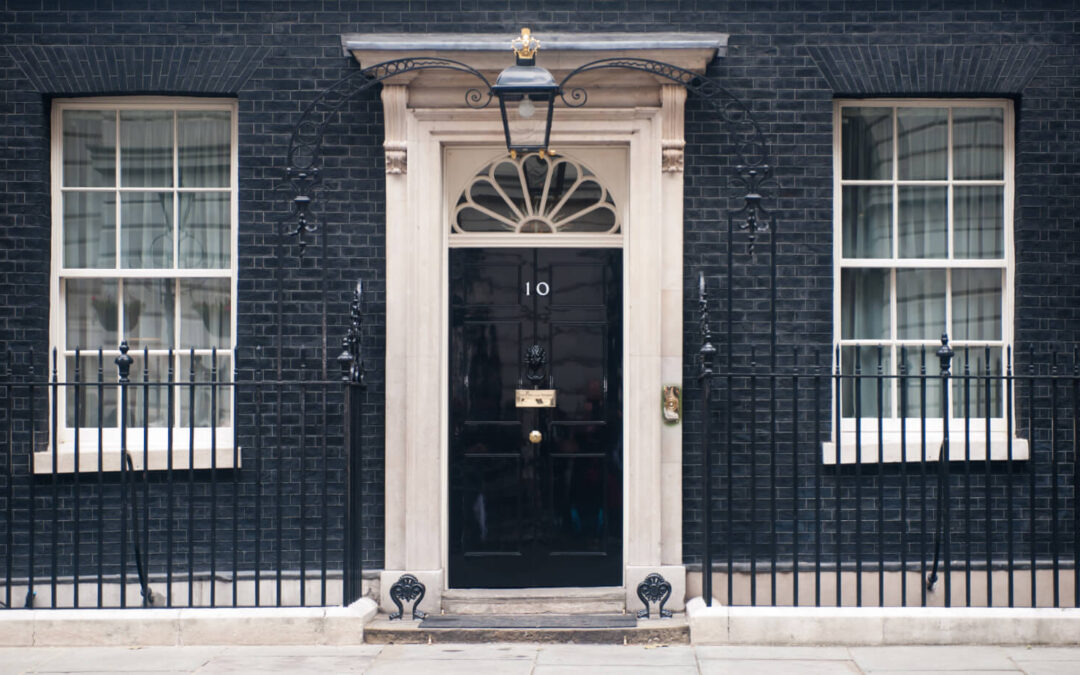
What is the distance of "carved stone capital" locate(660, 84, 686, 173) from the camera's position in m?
8.02

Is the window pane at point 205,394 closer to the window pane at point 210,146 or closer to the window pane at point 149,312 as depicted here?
the window pane at point 149,312

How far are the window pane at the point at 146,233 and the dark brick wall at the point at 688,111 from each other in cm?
51

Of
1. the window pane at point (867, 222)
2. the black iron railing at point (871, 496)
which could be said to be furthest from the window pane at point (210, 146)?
the window pane at point (867, 222)

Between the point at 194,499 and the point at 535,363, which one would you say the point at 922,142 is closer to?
the point at 535,363

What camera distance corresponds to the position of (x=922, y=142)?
331 inches

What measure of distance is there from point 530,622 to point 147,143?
4.22 metres

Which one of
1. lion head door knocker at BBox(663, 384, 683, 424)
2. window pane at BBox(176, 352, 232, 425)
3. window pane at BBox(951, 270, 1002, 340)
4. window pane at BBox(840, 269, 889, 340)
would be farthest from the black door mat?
window pane at BBox(951, 270, 1002, 340)

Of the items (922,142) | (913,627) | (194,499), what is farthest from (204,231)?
(913,627)

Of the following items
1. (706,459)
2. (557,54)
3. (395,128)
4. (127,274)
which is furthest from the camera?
(127,274)

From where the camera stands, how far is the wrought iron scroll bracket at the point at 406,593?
7770 millimetres

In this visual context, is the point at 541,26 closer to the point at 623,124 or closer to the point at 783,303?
the point at 623,124

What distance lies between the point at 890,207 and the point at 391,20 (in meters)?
3.69

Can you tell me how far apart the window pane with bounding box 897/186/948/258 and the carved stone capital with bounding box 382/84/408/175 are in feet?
11.4

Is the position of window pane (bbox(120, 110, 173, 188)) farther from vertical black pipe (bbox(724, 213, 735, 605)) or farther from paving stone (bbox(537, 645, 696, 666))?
paving stone (bbox(537, 645, 696, 666))
